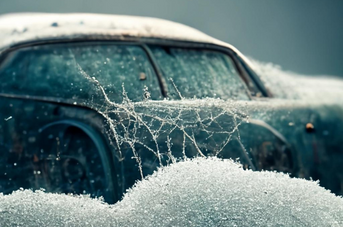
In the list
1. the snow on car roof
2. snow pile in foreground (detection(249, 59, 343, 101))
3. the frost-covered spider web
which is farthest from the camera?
snow pile in foreground (detection(249, 59, 343, 101))

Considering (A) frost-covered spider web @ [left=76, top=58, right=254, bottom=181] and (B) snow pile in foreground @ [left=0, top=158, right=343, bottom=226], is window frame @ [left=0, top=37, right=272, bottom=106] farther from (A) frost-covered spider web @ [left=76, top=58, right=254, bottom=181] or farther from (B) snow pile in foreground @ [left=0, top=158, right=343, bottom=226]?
(B) snow pile in foreground @ [left=0, top=158, right=343, bottom=226]

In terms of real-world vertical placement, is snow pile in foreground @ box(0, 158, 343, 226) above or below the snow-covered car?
below

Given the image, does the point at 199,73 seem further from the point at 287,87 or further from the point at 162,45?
the point at 287,87

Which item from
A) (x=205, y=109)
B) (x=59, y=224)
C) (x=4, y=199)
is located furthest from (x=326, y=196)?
(x=4, y=199)

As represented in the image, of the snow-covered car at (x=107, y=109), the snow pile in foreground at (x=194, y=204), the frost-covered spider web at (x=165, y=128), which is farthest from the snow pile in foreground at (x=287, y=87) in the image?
the snow pile in foreground at (x=194, y=204)

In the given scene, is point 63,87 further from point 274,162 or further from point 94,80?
point 274,162

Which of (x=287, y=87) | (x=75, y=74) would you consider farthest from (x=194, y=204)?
(x=287, y=87)

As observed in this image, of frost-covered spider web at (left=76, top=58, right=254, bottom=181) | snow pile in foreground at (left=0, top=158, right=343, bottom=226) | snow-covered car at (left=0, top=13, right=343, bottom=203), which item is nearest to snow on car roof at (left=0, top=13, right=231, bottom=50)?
snow-covered car at (left=0, top=13, right=343, bottom=203)
